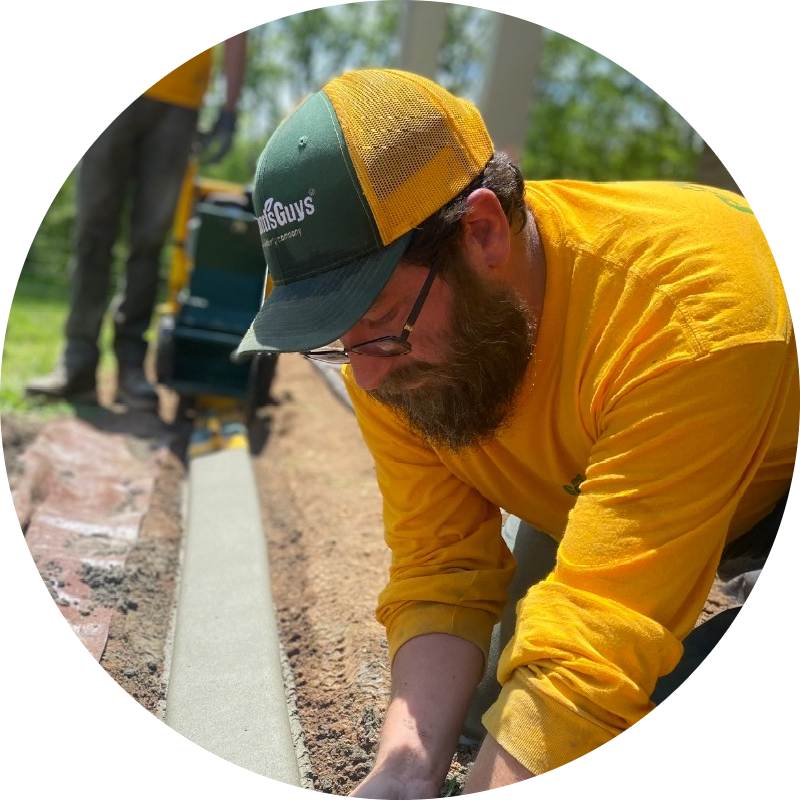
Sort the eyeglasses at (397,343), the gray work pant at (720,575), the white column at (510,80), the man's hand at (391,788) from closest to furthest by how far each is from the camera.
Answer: the man's hand at (391,788), the eyeglasses at (397,343), the gray work pant at (720,575), the white column at (510,80)

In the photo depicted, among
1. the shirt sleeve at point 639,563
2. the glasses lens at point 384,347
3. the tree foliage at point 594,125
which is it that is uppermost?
the glasses lens at point 384,347

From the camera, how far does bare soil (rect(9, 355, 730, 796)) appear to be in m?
2.36

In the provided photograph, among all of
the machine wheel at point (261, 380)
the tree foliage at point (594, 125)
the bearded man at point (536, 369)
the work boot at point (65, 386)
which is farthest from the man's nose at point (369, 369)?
the tree foliage at point (594, 125)

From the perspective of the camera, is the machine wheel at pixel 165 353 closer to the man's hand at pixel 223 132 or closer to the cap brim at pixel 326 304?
the man's hand at pixel 223 132

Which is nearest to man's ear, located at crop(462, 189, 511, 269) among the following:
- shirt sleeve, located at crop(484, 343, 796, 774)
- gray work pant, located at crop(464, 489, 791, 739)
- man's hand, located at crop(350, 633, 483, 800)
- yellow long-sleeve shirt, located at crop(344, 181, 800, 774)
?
yellow long-sleeve shirt, located at crop(344, 181, 800, 774)

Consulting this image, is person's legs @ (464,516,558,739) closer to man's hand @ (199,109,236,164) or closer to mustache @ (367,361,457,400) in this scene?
mustache @ (367,361,457,400)

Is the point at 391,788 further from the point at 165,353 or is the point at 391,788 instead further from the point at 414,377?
the point at 165,353

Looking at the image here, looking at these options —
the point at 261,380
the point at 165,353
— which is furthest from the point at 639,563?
the point at 165,353

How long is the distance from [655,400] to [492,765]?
0.73 m

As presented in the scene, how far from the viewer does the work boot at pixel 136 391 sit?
542cm

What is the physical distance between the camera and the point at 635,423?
1597 millimetres

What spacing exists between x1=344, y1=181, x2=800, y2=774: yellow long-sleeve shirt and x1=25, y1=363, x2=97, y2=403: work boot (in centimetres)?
400

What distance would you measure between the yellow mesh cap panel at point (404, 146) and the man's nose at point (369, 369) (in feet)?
0.88

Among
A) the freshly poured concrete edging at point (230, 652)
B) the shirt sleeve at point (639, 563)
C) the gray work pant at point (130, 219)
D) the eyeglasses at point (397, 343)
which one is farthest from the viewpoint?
the gray work pant at point (130, 219)
